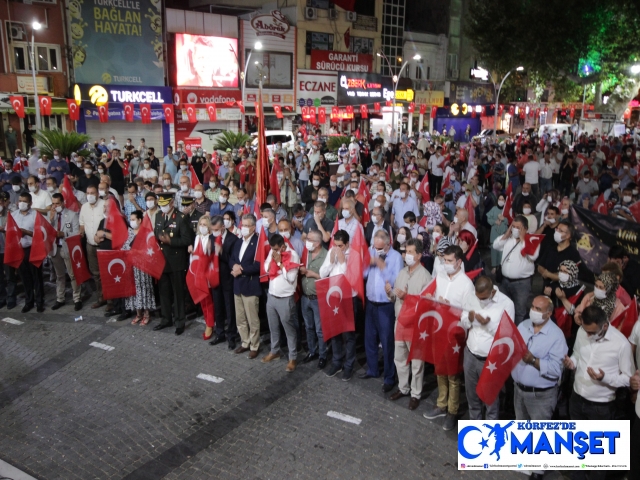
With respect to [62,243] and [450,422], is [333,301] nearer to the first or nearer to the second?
[450,422]

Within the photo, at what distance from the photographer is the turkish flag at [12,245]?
30.1ft

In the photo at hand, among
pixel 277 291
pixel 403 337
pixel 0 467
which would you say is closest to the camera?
pixel 0 467

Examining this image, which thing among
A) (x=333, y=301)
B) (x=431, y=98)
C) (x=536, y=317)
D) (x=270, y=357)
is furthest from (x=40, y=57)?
(x=431, y=98)

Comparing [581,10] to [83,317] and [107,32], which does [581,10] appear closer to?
[107,32]

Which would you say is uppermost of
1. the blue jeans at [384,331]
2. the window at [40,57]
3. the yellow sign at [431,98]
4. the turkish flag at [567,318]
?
the window at [40,57]

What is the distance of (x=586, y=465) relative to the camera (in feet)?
16.8

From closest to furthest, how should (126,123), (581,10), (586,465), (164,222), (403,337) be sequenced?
(586,465) < (403,337) < (164,222) < (581,10) < (126,123)

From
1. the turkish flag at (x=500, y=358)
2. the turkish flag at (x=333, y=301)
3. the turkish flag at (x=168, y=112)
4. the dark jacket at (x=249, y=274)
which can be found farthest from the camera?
the turkish flag at (x=168, y=112)

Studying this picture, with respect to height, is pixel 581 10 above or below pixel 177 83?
above

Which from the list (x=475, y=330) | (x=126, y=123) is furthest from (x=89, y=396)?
(x=126, y=123)

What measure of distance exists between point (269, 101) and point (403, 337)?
3336 cm

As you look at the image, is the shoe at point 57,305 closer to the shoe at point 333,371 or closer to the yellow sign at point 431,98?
the shoe at point 333,371

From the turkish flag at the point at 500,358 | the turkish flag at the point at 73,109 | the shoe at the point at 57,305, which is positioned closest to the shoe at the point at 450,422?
the turkish flag at the point at 500,358

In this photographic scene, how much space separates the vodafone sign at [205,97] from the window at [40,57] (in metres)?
6.53
